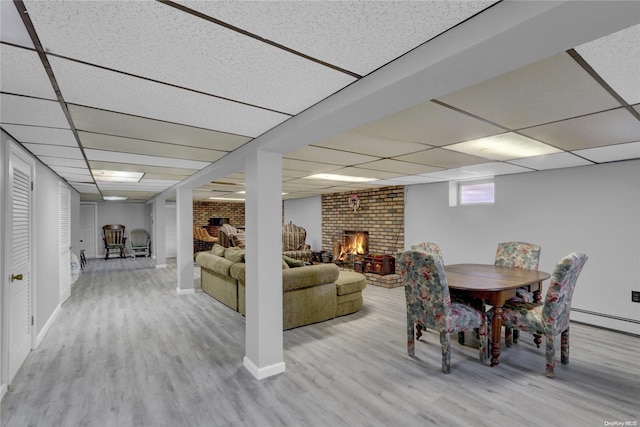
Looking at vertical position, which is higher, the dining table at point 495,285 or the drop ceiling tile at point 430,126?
the drop ceiling tile at point 430,126

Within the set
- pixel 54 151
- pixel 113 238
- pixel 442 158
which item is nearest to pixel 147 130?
pixel 54 151

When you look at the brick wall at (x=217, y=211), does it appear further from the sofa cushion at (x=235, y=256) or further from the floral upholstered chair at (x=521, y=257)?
the floral upholstered chair at (x=521, y=257)

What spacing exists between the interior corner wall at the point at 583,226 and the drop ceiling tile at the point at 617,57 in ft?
9.10

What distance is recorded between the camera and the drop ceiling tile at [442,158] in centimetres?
312

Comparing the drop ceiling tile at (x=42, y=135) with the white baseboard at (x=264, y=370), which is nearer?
the drop ceiling tile at (x=42, y=135)

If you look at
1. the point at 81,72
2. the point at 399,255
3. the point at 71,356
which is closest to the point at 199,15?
the point at 81,72

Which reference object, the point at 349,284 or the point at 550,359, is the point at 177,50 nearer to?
the point at 550,359

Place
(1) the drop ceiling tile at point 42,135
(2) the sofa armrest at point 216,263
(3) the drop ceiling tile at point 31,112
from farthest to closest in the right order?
(2) the sofa armrest at point 216,263 < (1) the drop ceiling tile at point 42,135 < (3) the drop ceiling tile at point 31,112

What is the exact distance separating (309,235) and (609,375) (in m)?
6.63

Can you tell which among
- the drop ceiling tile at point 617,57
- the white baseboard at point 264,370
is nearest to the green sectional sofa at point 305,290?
the white baseboard at point 264,370

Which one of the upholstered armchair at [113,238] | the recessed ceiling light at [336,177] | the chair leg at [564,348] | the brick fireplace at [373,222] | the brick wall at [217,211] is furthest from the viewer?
the brick wall at [217,211]

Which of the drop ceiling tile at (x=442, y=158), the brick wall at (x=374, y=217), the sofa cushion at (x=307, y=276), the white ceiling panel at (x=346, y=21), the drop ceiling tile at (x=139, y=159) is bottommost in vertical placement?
the sofa cushion at (x=307, y=276)

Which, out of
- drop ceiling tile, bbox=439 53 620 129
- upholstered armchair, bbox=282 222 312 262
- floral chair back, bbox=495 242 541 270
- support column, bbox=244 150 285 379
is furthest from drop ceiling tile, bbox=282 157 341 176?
upholstered armchair, bbox=282 222 312 262

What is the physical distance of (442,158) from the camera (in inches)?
133
